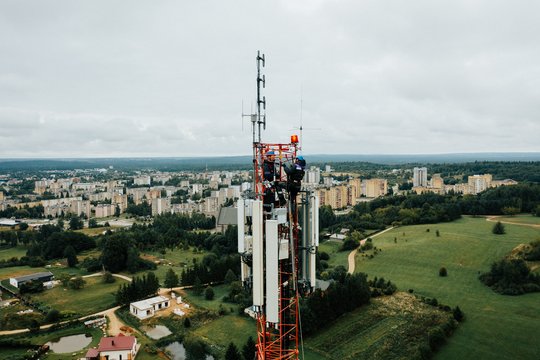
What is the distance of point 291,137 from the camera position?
763cm

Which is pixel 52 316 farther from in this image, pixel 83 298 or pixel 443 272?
pixel 443 272

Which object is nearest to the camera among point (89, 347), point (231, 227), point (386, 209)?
point (89, 347)

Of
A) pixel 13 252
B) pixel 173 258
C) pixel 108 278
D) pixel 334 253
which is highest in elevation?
pixel 334 253

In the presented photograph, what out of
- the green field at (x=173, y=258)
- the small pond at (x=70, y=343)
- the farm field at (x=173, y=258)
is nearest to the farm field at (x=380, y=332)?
the small pond at (x=70, y=343)

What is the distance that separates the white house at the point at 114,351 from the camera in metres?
19.2

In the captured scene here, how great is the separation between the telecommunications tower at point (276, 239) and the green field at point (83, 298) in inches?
883

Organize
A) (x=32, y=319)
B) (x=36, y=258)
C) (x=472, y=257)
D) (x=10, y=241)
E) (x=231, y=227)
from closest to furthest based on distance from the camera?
(x=32, y=319) < (x=472, y=257) < (x=36, y=258) < (x=231, y=227) < (x=10, y=241)

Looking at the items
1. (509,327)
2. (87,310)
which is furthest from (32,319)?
(509,327)

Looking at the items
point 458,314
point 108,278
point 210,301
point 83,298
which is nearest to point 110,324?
point 83,298

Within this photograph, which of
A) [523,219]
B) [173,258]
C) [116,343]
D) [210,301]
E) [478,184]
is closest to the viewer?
[116,343]

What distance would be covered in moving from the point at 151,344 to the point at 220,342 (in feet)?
11.9

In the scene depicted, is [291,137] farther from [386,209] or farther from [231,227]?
[386,209]

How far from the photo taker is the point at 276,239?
6805 mm

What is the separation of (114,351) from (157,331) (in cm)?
411
